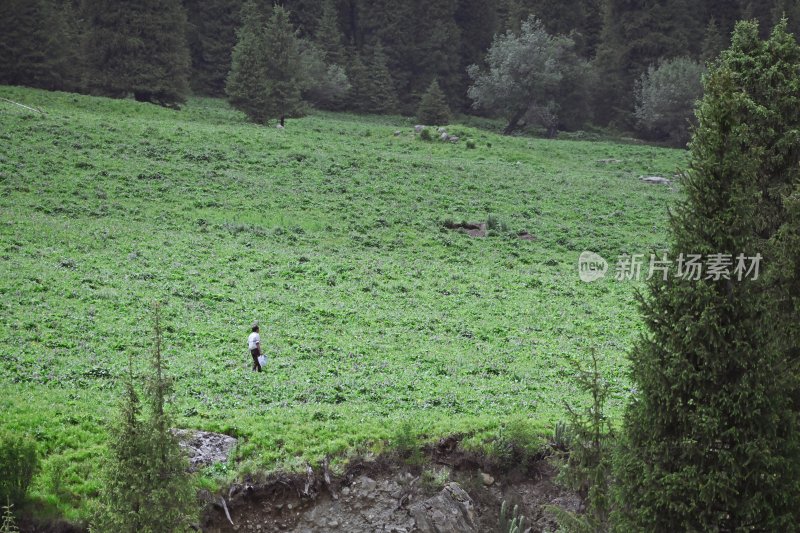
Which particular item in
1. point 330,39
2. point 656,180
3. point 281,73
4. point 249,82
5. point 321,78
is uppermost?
point 330,39

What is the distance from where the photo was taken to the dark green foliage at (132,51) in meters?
61.3

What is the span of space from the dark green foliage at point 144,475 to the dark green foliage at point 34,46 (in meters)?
54.3

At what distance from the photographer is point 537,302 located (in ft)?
92.4

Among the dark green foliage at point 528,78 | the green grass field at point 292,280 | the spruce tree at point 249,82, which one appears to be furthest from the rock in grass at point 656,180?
the spruce tree at point 249,82

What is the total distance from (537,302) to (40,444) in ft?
57.1

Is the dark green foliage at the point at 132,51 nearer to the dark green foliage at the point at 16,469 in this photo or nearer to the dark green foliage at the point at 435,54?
the dark green foliage at the point at 435,54

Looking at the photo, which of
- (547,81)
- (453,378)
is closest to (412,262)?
(453,378)

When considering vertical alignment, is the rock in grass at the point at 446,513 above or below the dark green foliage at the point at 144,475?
below

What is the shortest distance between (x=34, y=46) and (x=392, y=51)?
37.5m

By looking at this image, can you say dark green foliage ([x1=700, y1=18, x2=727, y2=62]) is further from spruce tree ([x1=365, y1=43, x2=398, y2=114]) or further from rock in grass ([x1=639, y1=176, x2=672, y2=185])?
spruce tree ([x1=365, y1=43, x2=398, y2=114])

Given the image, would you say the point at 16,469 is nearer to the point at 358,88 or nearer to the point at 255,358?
the point at 255,358

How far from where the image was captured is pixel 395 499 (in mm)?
15609

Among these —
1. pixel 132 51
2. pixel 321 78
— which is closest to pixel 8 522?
pixel 132 51

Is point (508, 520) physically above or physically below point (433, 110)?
below
